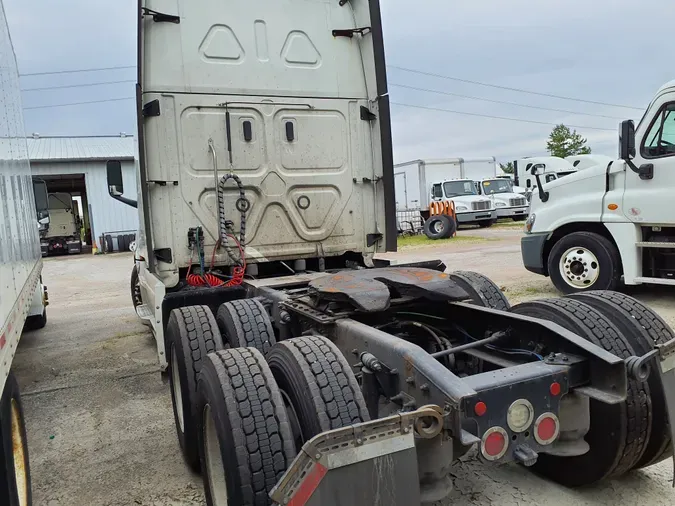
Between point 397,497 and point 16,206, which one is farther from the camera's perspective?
point 16,206

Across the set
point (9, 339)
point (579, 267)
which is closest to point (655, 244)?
point (579, 267)

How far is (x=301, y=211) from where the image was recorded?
5.35 meters

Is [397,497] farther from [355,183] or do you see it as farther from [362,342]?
[355,183]

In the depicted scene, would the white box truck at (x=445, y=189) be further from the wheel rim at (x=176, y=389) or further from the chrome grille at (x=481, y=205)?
the wheel rim at (x=176, y=389)

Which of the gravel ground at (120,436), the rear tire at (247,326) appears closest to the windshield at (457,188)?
the gravel ground at (120,436)

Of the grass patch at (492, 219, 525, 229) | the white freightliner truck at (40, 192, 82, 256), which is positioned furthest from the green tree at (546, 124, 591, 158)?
the white freightliner truck at (40, 192, 82, 256)

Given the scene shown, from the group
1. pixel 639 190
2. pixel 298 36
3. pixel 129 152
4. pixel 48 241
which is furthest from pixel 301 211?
pixel 129 152

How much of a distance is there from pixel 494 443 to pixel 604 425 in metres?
0.86

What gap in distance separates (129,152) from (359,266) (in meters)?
29.9

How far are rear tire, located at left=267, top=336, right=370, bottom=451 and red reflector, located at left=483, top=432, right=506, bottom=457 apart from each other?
495 millimetres

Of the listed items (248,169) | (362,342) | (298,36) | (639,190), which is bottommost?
(362,342)

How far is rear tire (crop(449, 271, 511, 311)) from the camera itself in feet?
13.4

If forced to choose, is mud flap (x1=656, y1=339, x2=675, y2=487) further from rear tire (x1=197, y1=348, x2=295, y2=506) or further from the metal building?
the metal building

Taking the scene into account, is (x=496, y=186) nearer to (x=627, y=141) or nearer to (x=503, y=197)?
(x=503, y=197)
